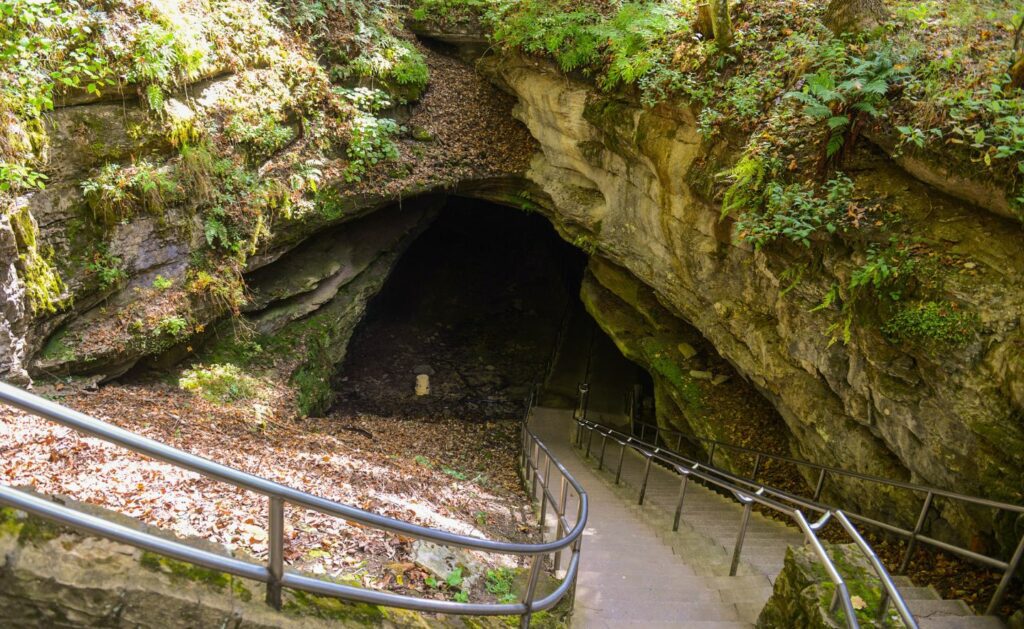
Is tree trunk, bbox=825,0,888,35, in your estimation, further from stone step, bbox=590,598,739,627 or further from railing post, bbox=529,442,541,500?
railing post, bbox=529,442,541,500

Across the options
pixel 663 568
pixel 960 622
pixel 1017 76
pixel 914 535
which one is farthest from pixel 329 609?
pixel 1017 76

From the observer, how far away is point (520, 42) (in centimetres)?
1096

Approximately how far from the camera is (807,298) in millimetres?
6914

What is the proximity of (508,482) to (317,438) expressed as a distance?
129 inches

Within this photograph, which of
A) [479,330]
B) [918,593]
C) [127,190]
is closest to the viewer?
[918,593]

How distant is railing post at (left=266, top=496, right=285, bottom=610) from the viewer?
219 centimetres

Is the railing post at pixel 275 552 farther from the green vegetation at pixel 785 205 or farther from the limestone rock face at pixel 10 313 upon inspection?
the green vegetation at pixel 785 205

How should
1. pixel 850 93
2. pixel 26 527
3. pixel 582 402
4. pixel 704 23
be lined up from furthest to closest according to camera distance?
pixel 582 402 < pixel 704 23 < pixel 850 93 < pixel 26 527

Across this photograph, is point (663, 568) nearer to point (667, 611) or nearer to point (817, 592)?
point (667, 611)

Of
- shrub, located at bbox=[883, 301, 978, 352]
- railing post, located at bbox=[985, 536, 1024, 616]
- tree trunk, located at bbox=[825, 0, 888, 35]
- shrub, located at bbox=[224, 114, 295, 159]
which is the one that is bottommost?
railing post, located at bbox=[985, 536, 1024, 616]

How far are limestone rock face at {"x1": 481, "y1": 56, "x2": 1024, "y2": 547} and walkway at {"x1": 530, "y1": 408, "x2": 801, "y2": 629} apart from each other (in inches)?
66.0

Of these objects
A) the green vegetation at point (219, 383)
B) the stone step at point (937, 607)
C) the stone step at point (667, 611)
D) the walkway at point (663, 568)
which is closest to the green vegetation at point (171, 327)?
the green vegetation at point (219, 383)

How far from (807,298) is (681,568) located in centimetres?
366

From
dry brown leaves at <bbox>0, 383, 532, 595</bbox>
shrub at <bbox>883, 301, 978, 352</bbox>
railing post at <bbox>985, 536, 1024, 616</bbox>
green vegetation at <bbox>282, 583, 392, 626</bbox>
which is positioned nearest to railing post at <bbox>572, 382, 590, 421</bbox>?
dry brown leaves at <bbox>0, 383, 532, 595</bbox>
